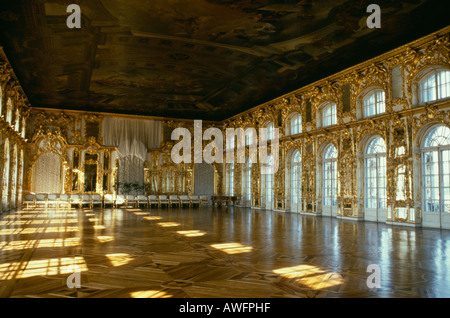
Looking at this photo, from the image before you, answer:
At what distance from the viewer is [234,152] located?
78.4 ft

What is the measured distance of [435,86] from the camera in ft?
37.1

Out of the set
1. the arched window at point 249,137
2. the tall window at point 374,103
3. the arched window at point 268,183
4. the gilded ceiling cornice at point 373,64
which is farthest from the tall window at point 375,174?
the arched window at point 249,137

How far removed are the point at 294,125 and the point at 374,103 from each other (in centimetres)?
521

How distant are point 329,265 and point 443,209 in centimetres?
760

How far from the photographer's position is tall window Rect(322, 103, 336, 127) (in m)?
15.7

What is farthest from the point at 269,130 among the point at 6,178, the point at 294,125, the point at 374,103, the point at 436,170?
the point at 6,178

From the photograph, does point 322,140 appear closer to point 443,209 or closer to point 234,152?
point 443,209

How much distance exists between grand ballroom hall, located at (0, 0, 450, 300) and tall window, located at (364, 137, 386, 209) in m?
0.07

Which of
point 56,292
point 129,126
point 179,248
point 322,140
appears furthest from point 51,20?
point 129,126

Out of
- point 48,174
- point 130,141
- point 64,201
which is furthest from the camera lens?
point 130,141

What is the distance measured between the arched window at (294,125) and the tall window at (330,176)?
7.96ft

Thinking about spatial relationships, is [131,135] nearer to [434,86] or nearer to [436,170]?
[434,86]

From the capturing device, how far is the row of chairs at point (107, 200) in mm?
19625

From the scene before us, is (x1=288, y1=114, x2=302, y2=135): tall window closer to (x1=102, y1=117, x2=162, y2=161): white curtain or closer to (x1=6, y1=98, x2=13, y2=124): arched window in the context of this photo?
(x1=102, y1=117, x2=162, y2=161): white curtain
